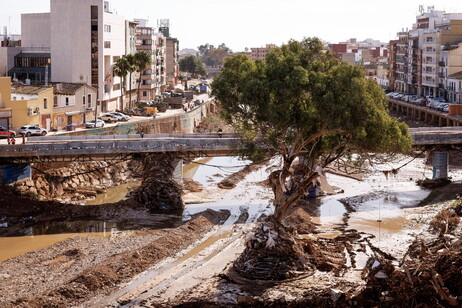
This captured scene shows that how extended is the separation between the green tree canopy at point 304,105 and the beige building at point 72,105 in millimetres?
41881

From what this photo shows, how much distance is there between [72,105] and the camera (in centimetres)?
7850

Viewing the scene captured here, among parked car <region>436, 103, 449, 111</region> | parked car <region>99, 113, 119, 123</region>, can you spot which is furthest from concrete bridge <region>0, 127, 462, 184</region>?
parked car <region>436, 103, 449, 111</region>

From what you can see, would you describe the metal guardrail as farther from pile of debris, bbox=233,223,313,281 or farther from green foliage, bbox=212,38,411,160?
pile of debris, bbox=233,223,313,281

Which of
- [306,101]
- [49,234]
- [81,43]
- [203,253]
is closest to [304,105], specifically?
[306,101]

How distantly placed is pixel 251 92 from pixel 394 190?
3060cm

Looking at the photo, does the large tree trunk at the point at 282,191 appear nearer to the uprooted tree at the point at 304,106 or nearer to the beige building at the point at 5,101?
the uprooted tree at the point at 304,106

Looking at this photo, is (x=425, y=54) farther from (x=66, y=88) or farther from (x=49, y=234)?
(x=49, y=234)

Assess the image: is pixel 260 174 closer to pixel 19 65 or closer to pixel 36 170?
pixel 36 170

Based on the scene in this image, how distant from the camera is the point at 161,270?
36.6 m

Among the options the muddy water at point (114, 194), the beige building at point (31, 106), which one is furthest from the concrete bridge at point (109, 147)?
the beige building at point (31, 106)

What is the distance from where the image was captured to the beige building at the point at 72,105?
75.8 m

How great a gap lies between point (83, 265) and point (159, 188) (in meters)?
17.1

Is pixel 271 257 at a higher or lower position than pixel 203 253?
higher

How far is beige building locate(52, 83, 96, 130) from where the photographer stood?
249ft
